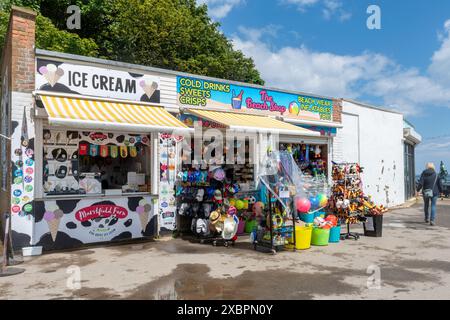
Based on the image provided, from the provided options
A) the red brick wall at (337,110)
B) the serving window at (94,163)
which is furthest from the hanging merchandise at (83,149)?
the red brick wall at (337,110)

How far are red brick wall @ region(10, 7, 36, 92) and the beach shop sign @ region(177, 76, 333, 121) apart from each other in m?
3.34

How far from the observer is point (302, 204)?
26.2ft

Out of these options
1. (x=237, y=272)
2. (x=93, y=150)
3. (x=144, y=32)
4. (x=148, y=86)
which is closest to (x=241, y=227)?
(x=237, y=272)

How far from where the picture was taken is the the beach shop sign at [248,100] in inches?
380

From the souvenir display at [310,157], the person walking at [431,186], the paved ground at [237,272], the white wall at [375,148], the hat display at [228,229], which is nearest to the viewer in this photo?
the paved ground at [237,272]

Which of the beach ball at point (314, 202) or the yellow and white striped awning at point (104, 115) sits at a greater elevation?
the yellow and white striped awning at point (104, 115)

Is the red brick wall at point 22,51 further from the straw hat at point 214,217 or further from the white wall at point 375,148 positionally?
the white wall at point 375,148

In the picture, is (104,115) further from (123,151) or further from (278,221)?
(278,221)

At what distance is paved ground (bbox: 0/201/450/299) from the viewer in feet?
16.6

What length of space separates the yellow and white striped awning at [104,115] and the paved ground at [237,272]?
8.09ft

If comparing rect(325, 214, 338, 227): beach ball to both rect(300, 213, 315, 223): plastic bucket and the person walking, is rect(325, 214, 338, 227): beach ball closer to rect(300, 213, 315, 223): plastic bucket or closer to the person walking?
rect(300, 213, 315, 223): plastic bucket

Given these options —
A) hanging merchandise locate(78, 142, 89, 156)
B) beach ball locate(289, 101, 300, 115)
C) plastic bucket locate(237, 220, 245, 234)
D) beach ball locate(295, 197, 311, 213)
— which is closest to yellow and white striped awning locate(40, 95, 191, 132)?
hanging merchandise locate(78, 142, 89, 156)
